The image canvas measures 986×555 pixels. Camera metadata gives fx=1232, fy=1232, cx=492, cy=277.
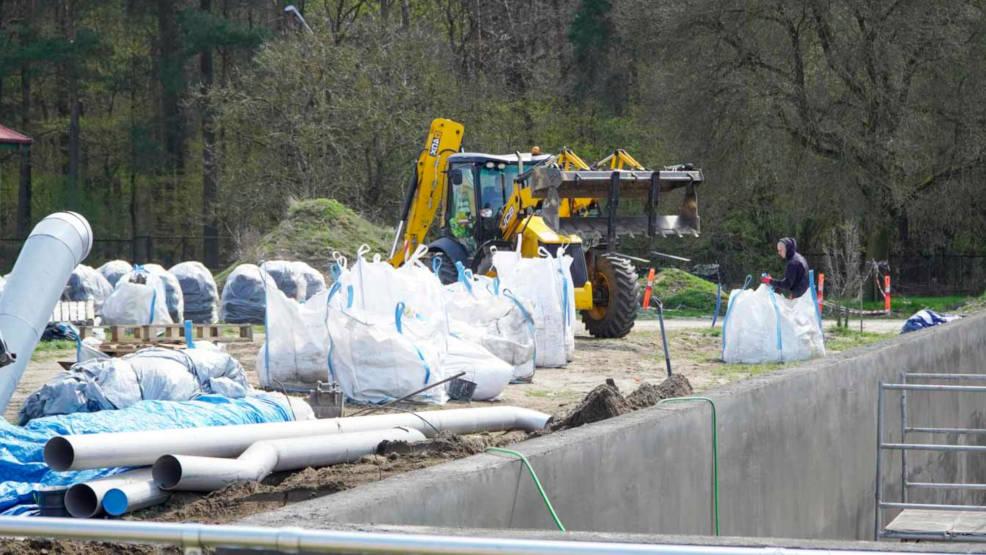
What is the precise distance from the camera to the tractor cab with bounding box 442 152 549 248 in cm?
1783

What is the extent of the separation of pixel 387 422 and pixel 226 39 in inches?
1501

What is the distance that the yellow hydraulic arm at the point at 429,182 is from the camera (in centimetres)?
1895

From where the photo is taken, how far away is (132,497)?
5.44 m

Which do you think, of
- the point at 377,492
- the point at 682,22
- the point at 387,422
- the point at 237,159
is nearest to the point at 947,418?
the point at 387,422

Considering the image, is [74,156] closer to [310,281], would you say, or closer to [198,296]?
[198,296]

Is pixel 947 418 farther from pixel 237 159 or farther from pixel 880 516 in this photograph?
pixel 237 159

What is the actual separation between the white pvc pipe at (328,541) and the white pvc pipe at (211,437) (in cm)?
348

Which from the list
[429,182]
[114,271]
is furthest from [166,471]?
[114,271]

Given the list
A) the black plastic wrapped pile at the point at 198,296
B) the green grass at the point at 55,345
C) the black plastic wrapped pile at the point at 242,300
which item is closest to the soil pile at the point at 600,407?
the green grass at the point at 55,345

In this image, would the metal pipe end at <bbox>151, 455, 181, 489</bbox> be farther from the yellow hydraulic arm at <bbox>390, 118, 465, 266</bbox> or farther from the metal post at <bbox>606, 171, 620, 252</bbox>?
the yellow hydraulic arm at <bbox>390, 118, 465, 266</bbox>

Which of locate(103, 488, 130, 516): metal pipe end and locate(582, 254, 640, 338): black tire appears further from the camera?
locate(582, 254, 640, 338): black tire

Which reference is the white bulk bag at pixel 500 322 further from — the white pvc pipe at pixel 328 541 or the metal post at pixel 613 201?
the white pvc pipe at pixel 328 541

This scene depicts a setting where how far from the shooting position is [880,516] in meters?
8.62

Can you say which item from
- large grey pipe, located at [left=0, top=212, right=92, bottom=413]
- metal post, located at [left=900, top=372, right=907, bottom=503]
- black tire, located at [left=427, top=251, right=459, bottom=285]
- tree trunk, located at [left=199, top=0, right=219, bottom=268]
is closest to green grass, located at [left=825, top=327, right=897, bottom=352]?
black tire, located at [left=427, top=251, right=459, bottom=285]
